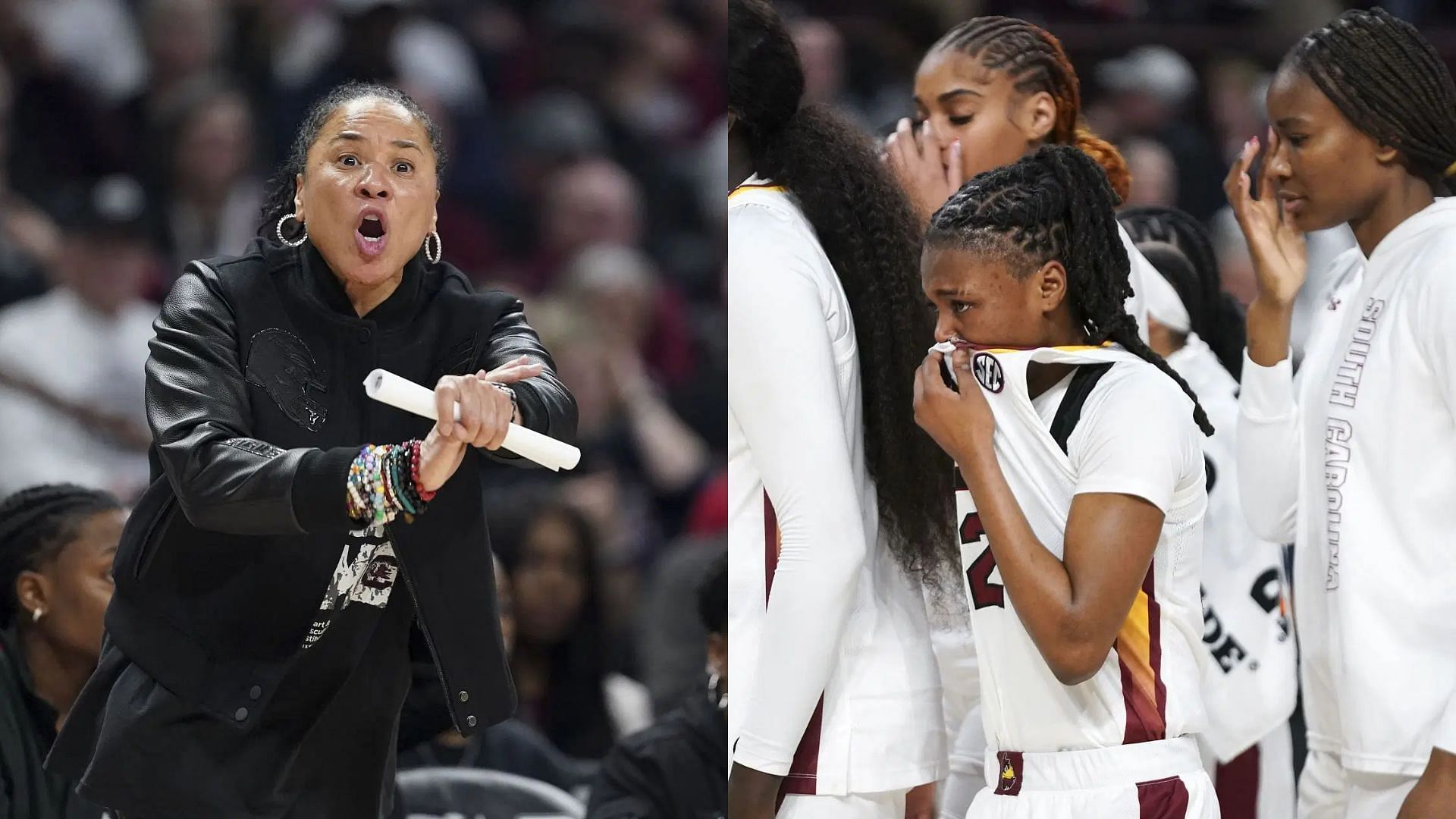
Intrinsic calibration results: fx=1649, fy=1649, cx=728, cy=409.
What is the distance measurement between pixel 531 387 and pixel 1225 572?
133 centimetres

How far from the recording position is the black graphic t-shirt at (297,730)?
1.91 meters

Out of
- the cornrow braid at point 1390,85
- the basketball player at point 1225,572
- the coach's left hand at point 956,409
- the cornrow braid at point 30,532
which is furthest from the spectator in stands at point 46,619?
the cornrow braid at point 1390,85

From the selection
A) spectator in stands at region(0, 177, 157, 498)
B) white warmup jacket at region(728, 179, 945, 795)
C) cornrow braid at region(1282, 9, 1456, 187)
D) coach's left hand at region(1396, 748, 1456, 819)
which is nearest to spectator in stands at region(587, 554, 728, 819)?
white warmup jacket at region(728, 179, 945, 795)

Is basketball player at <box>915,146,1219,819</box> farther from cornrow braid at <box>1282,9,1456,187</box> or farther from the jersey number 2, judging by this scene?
cornrow braid at <box>1282,9,1456,187</box>

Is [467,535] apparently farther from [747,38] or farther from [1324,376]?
[1324,376]

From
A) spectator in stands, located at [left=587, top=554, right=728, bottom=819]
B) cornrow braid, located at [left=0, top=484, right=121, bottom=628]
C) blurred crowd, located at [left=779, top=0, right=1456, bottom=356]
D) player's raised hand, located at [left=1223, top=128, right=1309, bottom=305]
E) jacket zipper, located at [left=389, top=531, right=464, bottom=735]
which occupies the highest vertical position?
blurred crowd, located at [left=779, top=0, right=1456, bottom=356]

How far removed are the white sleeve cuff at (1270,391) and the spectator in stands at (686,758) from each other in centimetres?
86

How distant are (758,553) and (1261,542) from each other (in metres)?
0.96

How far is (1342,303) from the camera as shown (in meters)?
2.43

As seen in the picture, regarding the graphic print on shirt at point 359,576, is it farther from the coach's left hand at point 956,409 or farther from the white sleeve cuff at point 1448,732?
the white sleeve cuff at point 1448,732

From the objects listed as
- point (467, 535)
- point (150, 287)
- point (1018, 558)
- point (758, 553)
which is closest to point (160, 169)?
point (150, 287)

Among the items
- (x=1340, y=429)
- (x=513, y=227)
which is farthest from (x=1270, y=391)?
(x=513, y=227)

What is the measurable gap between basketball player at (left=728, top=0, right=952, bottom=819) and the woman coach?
0.30 meters

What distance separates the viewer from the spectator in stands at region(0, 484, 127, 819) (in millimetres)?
2305
